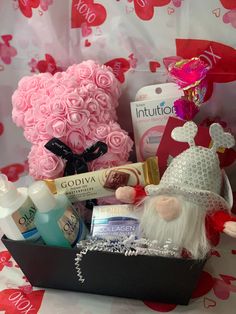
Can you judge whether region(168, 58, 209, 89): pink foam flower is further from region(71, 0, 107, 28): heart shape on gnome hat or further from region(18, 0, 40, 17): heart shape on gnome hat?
region(18, 0, 40, 17): heart shape on gnome hat

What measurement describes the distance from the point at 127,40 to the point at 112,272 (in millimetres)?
459

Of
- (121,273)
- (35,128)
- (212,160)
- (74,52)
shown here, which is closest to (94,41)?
(74,52)

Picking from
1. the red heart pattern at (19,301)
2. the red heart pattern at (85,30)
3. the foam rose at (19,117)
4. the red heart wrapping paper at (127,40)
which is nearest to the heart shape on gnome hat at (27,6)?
the red heart wrapping paper at (127,40)

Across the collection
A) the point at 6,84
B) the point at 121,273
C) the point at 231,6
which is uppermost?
the point at 231,6

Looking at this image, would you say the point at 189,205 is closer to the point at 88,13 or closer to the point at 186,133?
the point at 186,133

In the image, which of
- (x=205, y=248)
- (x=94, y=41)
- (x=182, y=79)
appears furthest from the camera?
(x=94, y=41)

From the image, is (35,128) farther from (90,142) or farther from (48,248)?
(48,248)

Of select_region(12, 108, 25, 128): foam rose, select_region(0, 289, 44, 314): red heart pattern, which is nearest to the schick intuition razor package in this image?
select_region(12, 108, 25, 128): foam rose

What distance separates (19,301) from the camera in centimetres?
72

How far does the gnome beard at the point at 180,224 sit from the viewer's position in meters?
0.61

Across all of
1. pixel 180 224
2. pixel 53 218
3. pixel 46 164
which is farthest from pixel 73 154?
pixel 180 224

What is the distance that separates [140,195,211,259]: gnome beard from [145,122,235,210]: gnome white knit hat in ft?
0.05

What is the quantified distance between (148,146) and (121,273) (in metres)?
0.27

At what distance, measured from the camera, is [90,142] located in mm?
758
